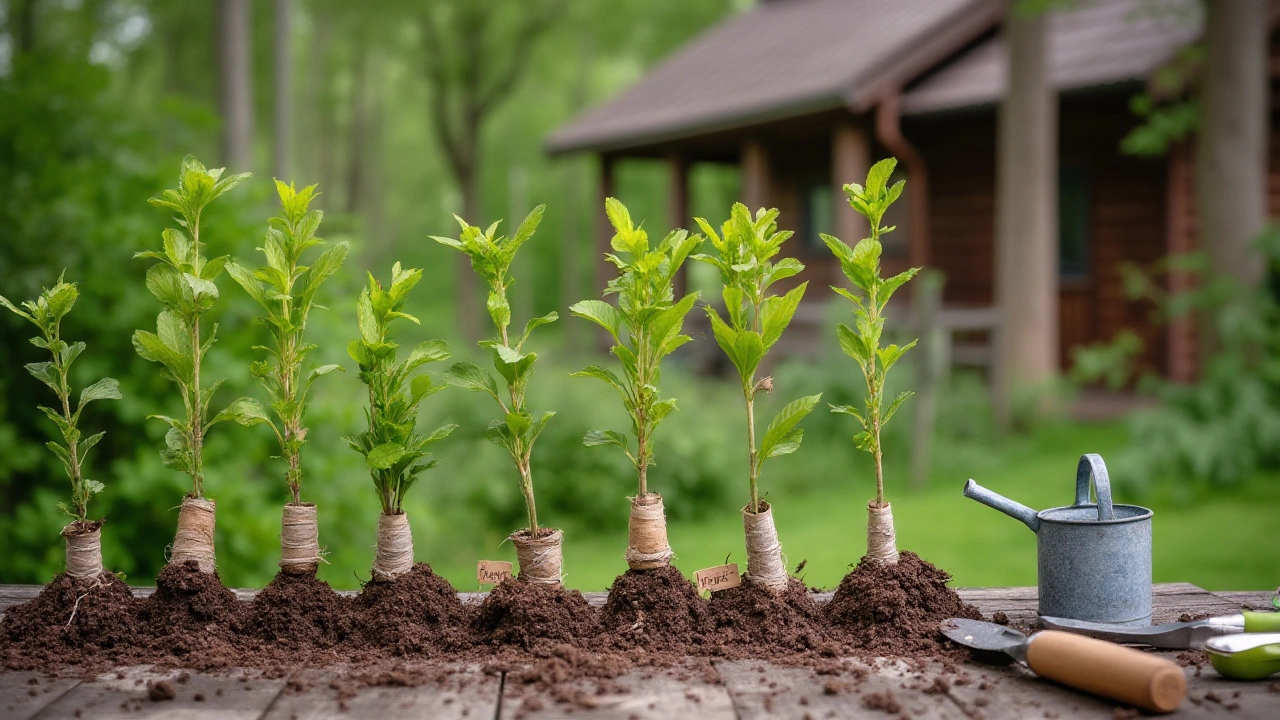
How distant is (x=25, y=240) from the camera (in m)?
4.66

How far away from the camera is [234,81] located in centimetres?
827

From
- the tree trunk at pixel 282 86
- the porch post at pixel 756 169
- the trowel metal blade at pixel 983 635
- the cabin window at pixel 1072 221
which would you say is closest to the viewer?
the trowel metal blade at pixel 983 635

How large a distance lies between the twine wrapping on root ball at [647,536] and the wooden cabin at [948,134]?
7642mm

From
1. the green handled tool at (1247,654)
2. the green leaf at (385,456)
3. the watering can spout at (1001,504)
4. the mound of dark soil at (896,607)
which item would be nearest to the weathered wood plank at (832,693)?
the mound of dark soil at (896,607)

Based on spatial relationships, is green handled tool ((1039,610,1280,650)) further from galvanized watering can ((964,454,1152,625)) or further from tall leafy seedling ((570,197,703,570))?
tall leafy seedling ((570,197,703,570))

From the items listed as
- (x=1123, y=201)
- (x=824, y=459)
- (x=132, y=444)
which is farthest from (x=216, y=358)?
(x=1123, y=201)

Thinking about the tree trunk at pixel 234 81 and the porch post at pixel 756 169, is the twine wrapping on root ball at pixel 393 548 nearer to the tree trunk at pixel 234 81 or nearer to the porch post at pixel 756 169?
the tree trunk at pixel 234 81

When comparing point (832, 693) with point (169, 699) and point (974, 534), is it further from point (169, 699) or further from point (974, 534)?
point (974, 534)

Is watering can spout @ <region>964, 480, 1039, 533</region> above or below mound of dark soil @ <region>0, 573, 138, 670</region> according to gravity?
above

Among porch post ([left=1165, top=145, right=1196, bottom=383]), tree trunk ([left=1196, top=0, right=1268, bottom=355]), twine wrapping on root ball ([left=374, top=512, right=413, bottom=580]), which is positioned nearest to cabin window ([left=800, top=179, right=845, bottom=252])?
porch post ([left=1165, top=145, right=1196, bottom=383])

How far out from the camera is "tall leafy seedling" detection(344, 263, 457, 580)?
2318 mm

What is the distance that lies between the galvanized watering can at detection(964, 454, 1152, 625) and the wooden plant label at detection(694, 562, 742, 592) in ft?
1.70

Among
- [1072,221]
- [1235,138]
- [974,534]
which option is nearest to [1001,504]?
[974,534]

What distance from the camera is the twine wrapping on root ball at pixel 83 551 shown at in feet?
7.79
